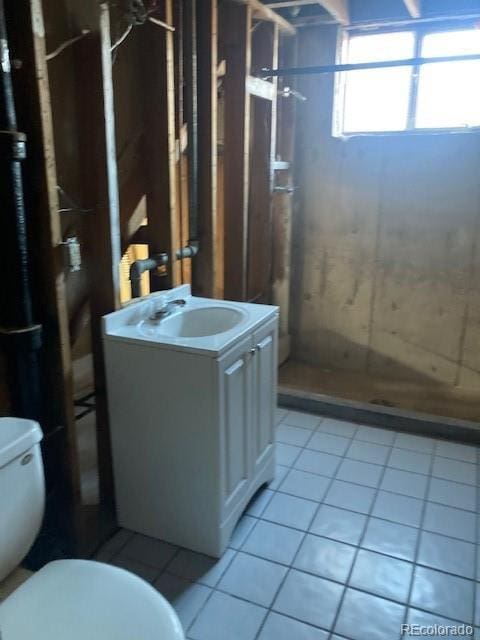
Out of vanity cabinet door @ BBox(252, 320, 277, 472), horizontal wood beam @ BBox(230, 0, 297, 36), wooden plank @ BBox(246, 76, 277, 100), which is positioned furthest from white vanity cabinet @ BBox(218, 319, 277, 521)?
horizontal wood beam @ BBox(230, 0, 297, 36)

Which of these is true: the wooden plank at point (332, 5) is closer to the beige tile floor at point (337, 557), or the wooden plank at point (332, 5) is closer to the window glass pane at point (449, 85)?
the window glass pane at point (449, 85)

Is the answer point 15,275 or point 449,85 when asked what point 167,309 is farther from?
point 449,85

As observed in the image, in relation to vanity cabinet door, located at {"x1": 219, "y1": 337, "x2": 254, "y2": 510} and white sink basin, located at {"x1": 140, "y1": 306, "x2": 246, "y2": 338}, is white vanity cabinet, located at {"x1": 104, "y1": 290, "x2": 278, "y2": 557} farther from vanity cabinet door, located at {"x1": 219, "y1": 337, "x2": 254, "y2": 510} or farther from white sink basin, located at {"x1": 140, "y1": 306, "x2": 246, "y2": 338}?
white sink basin, located at {"x1": 140, "y1": 306, "x2": 246, "y2": 338}

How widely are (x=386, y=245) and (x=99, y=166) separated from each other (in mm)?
2107

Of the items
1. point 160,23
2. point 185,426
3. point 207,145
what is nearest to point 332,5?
point 207,145

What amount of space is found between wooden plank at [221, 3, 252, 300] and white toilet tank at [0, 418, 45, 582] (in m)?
1.85

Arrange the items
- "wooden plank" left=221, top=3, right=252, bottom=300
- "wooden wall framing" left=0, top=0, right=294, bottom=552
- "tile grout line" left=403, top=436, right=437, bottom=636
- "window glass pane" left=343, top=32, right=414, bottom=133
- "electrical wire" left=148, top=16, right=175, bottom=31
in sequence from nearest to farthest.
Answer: "wooden wall framing" left=0, top=0, right=294, bottom=552
"tile grout line" left=403, top=436, right=437, bottom=636
"electrical wire" left=148, top=16, right=175, bottom=31
"wooden plank" left=221, top=3, right=252, bottom=300
"window glass pane" left=343, top=32, right=414, bottom=133

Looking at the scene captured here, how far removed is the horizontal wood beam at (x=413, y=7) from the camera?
105 inches

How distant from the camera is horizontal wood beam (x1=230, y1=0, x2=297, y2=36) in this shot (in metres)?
2.66

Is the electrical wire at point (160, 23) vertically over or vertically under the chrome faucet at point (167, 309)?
over

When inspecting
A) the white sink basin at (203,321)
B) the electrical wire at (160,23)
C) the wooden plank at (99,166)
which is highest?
the electrical wire at (160,23)

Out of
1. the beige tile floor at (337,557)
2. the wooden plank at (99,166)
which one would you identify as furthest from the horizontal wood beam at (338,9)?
the beige tile floor at (337,557)

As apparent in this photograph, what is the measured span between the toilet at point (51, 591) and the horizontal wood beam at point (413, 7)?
2698mm

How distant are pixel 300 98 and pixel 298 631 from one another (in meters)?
2.83
